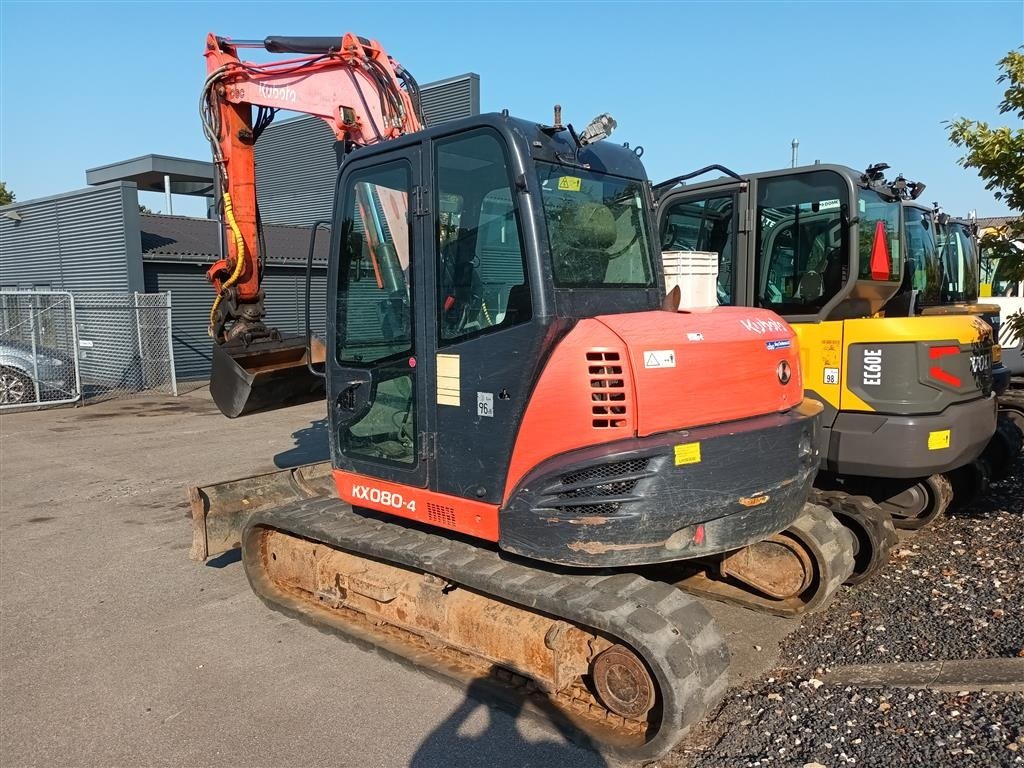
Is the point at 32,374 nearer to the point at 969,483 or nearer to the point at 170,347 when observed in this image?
the point at 170,347

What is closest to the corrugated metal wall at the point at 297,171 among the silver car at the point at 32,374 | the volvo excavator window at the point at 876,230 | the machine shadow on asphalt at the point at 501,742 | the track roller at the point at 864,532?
the silver car at the point at 32,374

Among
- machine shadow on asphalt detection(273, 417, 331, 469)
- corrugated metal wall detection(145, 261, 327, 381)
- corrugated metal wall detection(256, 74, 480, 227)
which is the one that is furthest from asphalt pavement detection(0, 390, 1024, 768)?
corrugated metal wall detection(256, 74, 480, 227)

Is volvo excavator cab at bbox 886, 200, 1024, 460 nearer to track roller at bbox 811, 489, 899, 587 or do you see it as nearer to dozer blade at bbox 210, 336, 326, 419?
track roller at bbox 811, 489, 899, 587

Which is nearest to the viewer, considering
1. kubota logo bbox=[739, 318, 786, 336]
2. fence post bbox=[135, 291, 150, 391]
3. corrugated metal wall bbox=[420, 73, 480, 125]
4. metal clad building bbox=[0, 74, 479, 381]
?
kubota logo bbox=[739, 318, 786, 336]

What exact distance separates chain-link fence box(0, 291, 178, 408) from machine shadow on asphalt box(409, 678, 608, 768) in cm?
1335

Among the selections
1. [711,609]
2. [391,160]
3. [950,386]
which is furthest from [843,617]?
[391,160]

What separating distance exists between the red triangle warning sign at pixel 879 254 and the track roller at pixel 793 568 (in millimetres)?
1724

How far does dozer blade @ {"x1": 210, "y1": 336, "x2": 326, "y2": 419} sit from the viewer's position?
527 centimetres

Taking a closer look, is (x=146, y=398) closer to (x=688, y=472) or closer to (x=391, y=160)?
(x=391, y=160)

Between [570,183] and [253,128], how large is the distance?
292 centimetres

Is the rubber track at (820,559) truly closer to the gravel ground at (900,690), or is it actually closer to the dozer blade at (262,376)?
the gravel ground at (900,690)

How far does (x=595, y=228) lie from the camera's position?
12.9 ft

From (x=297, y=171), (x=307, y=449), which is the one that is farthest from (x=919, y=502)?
(x=297, y=171)

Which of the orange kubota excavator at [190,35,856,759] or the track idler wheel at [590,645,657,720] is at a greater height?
the orange kubota excavator at [190,35,856,759]
